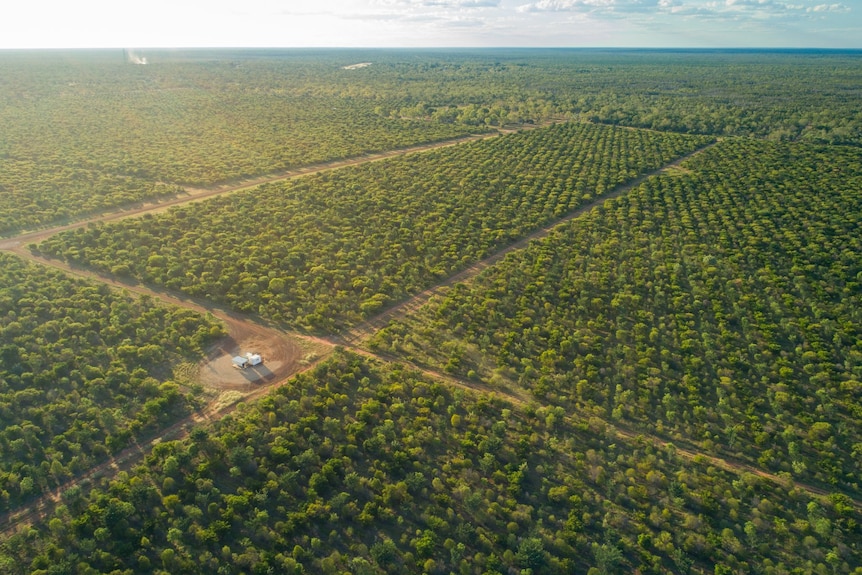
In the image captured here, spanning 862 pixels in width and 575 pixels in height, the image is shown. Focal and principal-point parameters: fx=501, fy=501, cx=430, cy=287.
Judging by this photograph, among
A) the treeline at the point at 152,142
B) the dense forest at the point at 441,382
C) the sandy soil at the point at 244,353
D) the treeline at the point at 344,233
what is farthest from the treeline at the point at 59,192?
the sandy soil at the point at 244,353

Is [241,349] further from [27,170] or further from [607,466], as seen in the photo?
[27,170]

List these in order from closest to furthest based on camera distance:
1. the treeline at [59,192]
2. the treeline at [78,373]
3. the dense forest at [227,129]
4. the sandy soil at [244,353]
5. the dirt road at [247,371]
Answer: the dirt road at [247,371]
the treeline at [78,373]
the sandy soil at [244,353]
the treeline at [59,192]
the dense forest at [227,129]

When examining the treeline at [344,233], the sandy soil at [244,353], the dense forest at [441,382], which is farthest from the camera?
the treeline at [344,233]

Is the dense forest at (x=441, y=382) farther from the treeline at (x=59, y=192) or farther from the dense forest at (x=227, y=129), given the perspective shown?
the dense forest at (x=227, y=129)

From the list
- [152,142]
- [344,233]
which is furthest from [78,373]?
[152,142]

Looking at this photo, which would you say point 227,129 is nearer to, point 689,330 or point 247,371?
point 247,371

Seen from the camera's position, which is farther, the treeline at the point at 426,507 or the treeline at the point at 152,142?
the treeline at the point at 152,142

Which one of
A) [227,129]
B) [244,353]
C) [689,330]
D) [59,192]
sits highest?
[227,129]

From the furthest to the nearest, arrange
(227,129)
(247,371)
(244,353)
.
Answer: (227,129), (244,353), (247,371)
